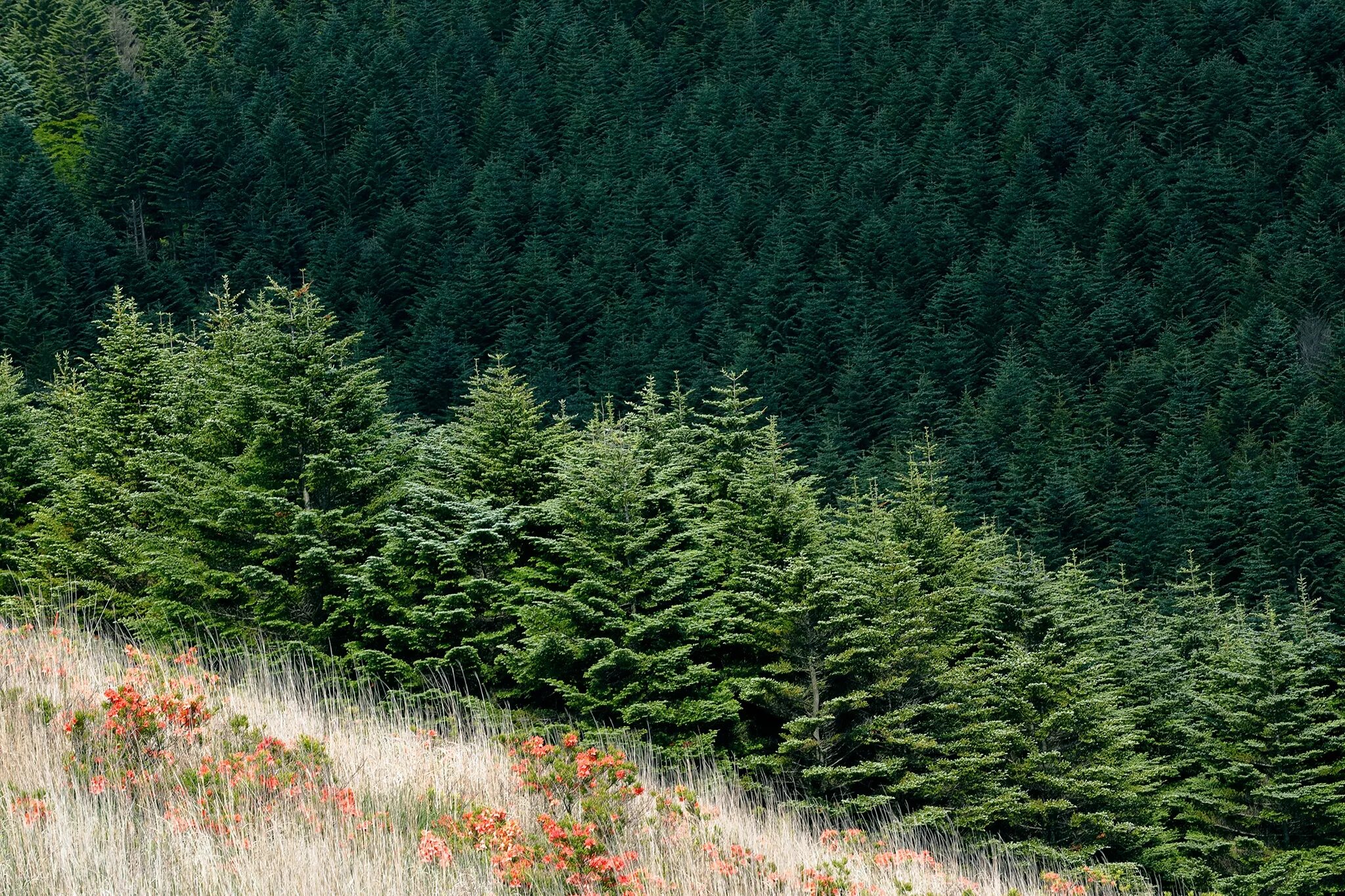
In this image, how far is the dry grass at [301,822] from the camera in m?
5.00

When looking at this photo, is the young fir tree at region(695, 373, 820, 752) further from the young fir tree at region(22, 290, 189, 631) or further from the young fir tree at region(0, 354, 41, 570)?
the young fir tree at region(0, 354, 41, 570)

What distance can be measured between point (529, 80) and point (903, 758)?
128561mm

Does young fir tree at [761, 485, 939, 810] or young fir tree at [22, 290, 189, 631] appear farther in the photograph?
young fir tree at [22, 290, 189, 631]

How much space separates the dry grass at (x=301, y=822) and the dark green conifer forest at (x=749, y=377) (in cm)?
612

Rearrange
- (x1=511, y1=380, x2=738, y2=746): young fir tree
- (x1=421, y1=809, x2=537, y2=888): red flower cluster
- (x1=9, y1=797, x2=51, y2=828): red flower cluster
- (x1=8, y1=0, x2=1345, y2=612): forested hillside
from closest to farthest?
1. (x1=9, y1=797, x2=51, y2=828): red flower cluster
2. (x1=421, y1=809, x2=537, y2=888): red flower cluster
3. (x1=511, y1=380, x2=738, y2=746): young fir tree
4. (x1=8, y1=0, x2=1345, y2=612): forested hillside

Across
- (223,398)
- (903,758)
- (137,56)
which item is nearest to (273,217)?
(137,56)

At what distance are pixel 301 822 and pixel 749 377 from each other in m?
74.1

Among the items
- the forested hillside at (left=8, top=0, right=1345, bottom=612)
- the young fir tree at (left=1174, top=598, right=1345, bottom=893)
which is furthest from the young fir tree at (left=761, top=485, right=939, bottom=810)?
the forested hillside at (left=8, top=0, right=1345, bottom=612)

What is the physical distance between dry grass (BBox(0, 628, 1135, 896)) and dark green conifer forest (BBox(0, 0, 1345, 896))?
6.12m

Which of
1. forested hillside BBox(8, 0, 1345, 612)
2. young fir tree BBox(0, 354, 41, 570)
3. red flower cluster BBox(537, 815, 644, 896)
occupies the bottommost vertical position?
forested hillside BBox(8, 0, 1345, 612)

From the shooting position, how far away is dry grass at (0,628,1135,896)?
16.4 feet

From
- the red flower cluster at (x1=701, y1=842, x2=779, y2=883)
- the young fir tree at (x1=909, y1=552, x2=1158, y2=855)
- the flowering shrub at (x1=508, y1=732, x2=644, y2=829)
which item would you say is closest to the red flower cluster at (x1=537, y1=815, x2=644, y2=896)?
the red flower cluster at (x1=701, y1=842, x2=779, y2=883)

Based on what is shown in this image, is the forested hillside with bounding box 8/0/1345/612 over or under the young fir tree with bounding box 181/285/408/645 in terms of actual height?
under

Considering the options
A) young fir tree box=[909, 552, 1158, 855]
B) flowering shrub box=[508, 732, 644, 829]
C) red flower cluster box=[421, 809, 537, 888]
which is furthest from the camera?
young fir tree box=[909, 552, 1158, 855]
